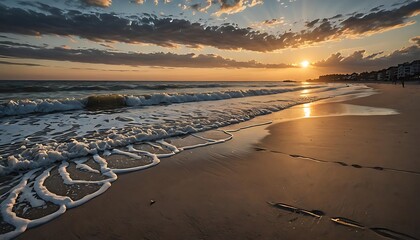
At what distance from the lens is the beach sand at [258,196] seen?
242cm

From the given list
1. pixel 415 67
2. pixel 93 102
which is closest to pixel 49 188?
pixel 93 102

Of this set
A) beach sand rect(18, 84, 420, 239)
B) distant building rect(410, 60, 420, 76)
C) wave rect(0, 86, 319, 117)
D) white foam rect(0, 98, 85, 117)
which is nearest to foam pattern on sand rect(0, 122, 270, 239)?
beach sand rect(18, 84, 420, 239)

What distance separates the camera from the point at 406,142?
539cm

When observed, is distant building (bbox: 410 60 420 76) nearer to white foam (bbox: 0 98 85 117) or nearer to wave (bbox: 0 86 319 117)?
wave (bbox: 0 86 319 117)

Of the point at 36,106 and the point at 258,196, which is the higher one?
the point at 36,106

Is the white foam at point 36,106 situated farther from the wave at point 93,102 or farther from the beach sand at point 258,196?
the beach sand at point 258,196

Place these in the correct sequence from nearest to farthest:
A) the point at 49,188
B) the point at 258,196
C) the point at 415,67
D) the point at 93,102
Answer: the point at 258,196, the point at 49,188, the point at 93,102, the point at 415,67

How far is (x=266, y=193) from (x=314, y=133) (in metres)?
4.31

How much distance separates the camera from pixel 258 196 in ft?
10.2

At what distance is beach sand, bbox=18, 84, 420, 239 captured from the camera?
95.3 inches

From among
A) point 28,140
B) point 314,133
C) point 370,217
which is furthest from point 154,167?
point 314,133

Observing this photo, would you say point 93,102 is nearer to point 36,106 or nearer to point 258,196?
point 36,106

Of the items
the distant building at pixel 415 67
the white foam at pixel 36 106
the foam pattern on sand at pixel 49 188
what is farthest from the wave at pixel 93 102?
the distant building at pixel 415 67

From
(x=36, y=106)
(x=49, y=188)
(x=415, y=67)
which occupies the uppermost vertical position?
(x=415, y=67)
